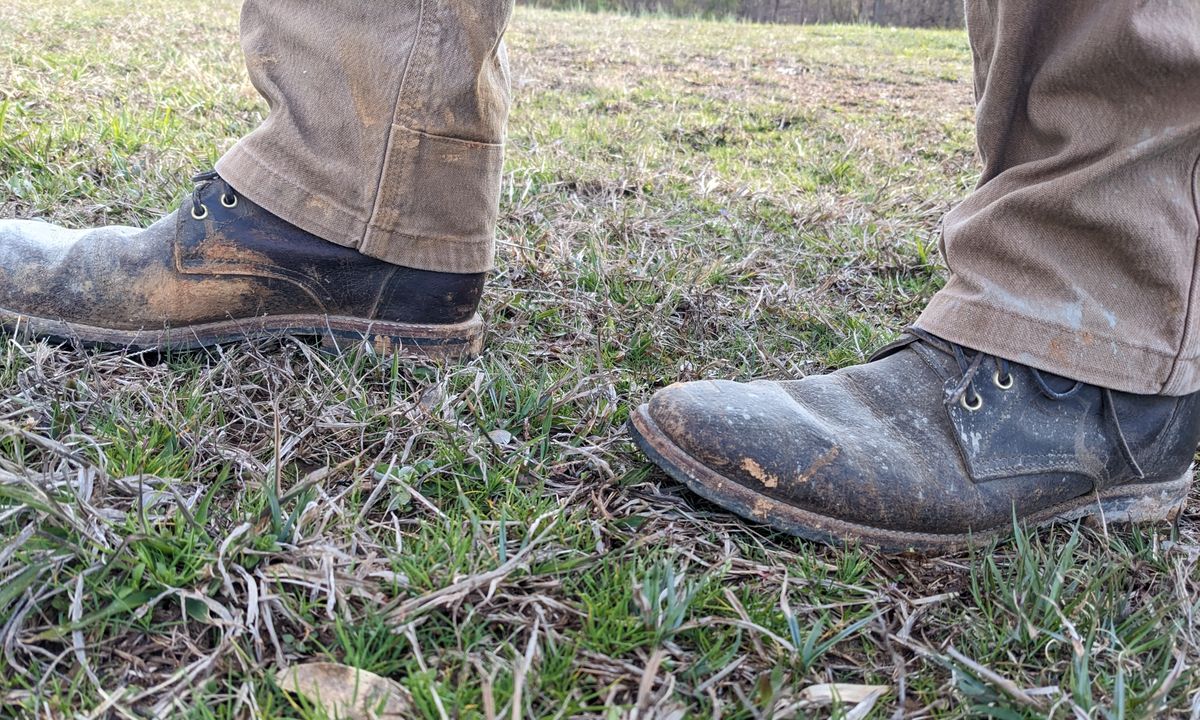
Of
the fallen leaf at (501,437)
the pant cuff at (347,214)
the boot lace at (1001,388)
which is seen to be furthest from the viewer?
the pant cuff at (347,214)

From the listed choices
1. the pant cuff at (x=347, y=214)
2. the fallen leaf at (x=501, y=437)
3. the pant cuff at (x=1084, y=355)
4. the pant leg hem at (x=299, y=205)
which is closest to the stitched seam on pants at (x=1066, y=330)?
the pant cuff at (x=1084, y=355)

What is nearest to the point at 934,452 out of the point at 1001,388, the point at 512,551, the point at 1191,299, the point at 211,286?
the point at 1001,388

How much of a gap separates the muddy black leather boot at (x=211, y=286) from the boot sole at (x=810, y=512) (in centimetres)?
50

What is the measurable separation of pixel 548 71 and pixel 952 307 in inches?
157

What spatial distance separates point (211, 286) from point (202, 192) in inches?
6.1

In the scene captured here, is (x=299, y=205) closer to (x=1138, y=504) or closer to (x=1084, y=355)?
(x=1084, y=355)

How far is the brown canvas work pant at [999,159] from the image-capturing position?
978 mm

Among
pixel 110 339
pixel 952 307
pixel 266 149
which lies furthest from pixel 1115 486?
pixel 110 339

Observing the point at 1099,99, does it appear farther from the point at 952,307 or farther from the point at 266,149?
the point at 266,149

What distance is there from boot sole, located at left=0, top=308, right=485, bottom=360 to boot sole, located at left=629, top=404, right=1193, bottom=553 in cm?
44

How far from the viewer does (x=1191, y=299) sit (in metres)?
1.02

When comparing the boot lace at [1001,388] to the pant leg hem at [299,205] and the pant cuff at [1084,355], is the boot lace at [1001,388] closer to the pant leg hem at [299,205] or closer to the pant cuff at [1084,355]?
the pant cuff at [1084,355]

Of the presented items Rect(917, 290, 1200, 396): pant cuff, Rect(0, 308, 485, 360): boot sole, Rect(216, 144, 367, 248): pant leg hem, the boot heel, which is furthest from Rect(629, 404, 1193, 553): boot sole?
Rect(216, 144, 367, 248): pant leg hem

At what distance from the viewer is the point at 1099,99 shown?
984 millimetres
